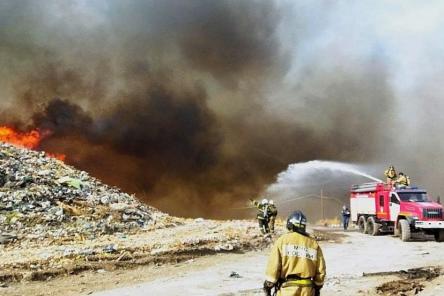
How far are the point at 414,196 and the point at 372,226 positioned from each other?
3.21m

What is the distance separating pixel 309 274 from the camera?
234 inches

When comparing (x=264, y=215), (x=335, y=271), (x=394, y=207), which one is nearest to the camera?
(x=335, y=271)

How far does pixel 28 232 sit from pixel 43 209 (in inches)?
116

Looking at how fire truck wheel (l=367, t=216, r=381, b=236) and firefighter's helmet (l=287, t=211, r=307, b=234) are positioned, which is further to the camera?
fire truck wheel (l=367, t=216, r=381, b=236)

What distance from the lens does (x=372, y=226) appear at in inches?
965

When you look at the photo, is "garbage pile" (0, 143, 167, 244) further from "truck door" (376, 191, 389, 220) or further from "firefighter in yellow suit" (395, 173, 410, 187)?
"firefighter in yellow suit" (395, 173, 410, 187)

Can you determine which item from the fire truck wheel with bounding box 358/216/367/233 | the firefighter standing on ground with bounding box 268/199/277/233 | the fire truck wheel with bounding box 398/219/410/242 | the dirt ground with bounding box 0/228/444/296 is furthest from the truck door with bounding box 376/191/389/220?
the firefighter standing on ground with bounding box 268/199/277/233

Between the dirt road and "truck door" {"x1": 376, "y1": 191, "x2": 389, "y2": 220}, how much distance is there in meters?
2.83

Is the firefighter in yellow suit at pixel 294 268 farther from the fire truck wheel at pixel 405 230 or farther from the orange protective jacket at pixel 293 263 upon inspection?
the fire truck wheel at pixel 405 230

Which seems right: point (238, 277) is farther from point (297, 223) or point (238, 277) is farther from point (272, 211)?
point (272, 211)

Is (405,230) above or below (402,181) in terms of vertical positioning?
below

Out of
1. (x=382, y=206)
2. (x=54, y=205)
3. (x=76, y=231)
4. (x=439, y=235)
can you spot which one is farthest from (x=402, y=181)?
(x=54, y=205)

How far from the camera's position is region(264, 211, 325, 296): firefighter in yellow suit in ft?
19.2

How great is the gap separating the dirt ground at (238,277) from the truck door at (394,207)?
4.35 metres
